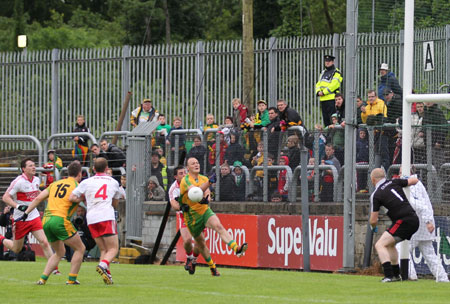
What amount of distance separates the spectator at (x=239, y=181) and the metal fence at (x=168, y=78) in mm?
3308

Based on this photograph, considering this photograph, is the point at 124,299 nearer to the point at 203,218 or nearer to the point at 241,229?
the point at 203,218

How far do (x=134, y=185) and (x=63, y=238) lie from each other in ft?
28.9

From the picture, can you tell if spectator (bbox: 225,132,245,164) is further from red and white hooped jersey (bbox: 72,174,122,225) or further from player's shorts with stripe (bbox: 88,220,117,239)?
player's shorts with stripe (bbox: 88,220,117,239)

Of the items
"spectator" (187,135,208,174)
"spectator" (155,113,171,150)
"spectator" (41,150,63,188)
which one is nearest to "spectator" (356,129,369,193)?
"spectator" (187,135,208,174)

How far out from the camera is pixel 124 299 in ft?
42.7

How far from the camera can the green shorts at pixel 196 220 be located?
17.4 metres

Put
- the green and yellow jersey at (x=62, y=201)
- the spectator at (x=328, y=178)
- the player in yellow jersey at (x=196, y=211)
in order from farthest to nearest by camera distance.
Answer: the spectator at (x=328, y=178) < the player in yellow jersey at (x=196, y=211) < the green and yellow jersey at (x=62, y=201)

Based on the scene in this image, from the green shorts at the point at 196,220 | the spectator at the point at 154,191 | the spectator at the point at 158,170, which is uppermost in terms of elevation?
the spectator at the point at 158,170

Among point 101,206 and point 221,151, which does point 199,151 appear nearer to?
point 221,151

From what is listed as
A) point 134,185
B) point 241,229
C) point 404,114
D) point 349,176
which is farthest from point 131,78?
point 404,114

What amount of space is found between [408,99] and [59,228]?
20.2 ft

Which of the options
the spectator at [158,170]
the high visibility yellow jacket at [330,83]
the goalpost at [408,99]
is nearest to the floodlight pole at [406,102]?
the goalpost at [408,99]

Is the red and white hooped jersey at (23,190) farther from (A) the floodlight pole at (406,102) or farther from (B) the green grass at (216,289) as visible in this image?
(A) the floodlight pole at (406,102)

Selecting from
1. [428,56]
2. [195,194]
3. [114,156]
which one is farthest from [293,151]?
[114,156]
